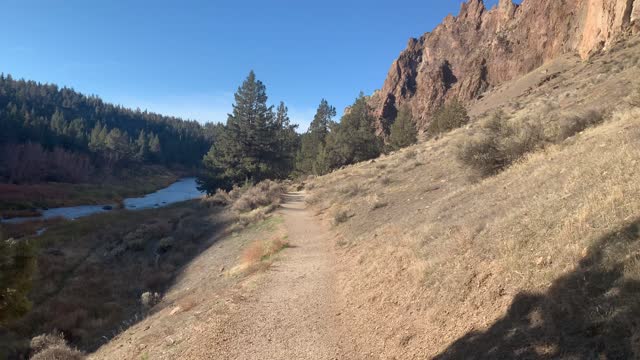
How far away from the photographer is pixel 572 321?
467 cm

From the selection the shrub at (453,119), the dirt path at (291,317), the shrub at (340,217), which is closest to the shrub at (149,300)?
the dirt path at (291,317)

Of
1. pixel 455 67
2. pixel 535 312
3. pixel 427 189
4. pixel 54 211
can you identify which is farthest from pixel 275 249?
pixel 455 67

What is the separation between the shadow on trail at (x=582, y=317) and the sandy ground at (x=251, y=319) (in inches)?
118

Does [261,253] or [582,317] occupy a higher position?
[582,317]

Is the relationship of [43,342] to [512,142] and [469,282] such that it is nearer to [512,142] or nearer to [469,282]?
[469,282]

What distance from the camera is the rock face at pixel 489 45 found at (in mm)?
57469

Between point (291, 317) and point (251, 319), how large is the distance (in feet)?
2.80

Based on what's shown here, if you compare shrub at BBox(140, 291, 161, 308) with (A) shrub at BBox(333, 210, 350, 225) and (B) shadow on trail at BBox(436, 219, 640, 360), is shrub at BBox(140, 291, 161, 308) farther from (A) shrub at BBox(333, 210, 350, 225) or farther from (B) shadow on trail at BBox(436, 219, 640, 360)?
(B) shadow on trail at BBox(436, 219, 640, 360)

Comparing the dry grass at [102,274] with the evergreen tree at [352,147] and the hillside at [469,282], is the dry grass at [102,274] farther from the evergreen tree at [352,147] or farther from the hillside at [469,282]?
the evergreen tree at [352,147]

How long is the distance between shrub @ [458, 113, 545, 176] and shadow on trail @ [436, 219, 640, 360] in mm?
9147

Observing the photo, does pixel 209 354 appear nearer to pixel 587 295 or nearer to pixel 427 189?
pixel 587 295

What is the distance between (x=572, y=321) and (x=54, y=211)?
62.9 metres

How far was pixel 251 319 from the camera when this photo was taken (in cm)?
903

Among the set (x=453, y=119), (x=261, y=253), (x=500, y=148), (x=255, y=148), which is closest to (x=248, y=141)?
(x=255, y=148)
